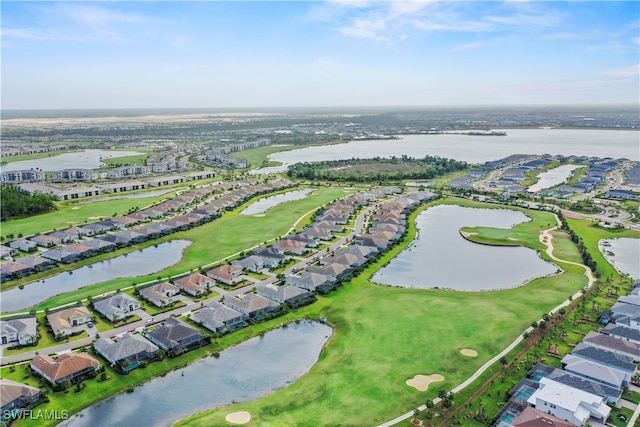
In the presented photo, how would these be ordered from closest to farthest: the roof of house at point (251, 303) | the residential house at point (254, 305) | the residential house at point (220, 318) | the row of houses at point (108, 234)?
the residential house at point (220, 318), the residential house at point (254, 305), the roof of house at point (251, 303), the row of houses at point (108, 234)

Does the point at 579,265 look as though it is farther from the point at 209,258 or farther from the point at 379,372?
the point at 209,258

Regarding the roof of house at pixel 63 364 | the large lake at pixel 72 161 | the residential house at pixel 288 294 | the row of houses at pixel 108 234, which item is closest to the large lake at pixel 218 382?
the roof of house at pixel 63 364

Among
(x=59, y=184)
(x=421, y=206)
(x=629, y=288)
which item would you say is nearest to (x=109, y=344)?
(x=629, y=288)

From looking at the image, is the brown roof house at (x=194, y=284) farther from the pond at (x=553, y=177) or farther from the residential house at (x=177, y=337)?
the pond at (x=553, y=177)

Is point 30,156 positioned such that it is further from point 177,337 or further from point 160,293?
point 177,337

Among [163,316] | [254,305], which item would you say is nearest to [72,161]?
[163,316]

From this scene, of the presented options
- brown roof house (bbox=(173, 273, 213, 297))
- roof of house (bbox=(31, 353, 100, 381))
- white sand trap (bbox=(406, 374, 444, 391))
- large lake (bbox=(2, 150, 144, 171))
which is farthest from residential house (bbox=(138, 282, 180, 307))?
large lake (bbox=(2, 150, 144, 171))
